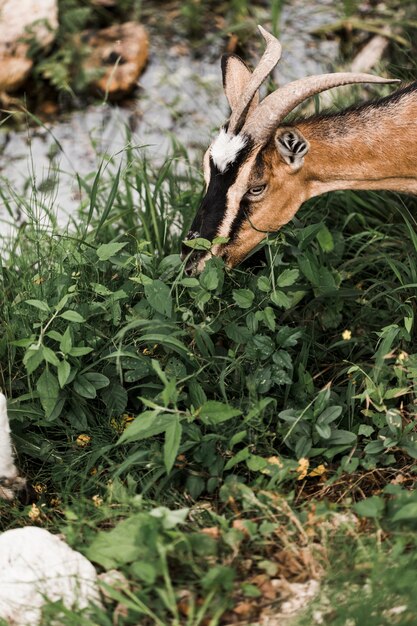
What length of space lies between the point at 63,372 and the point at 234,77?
6.05ft

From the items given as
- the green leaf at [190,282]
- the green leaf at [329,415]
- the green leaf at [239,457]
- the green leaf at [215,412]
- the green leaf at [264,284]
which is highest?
the green leaf at [190,282]

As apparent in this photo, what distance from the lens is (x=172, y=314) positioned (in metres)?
3.96

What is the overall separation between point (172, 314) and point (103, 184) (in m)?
1.88

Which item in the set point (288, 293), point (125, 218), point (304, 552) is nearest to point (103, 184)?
point (125, 218)

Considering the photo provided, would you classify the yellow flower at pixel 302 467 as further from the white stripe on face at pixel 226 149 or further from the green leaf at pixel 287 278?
the white stripe on face at pixel 226 149

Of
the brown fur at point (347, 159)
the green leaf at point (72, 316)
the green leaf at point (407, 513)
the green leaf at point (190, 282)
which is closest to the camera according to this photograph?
the green leaf at point (407, 513)

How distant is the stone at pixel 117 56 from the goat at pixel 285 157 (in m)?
2.76

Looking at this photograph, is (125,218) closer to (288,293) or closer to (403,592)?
(288,293)

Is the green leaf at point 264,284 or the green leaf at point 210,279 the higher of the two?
the green leaf at point 210,279

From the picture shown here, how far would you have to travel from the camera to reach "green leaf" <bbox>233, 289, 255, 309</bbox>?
390cm

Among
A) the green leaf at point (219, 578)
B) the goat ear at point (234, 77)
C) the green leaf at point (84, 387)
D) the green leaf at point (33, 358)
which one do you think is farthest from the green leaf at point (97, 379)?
the goat ear at point (234, 77)

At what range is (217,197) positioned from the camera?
4.12m

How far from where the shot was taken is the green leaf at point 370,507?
3037 millimetres

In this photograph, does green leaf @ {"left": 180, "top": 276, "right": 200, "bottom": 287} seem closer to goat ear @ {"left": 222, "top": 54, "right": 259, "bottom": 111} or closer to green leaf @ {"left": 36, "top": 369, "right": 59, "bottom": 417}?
green leaf @ {"left": 36, "top": 369, "right": 59, "bottom": 417}
